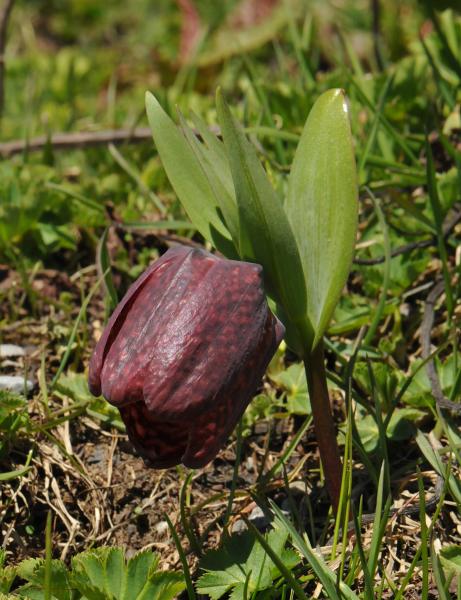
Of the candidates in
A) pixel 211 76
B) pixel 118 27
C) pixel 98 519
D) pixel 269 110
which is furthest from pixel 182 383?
pixel 118 27

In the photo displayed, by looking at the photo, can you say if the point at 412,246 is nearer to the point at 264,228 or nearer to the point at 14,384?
the point at 264,228

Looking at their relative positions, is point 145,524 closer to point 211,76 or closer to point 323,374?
point 323,374

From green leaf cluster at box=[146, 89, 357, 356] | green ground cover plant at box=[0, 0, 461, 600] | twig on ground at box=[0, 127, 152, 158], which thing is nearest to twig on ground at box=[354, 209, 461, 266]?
green ground cover plant at box=[0, 0, 461, 600]

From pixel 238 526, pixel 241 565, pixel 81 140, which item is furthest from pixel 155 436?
pixel 81 140

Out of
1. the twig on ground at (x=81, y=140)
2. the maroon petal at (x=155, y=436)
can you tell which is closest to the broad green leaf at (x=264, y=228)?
the maroon petal at (x=155, y=436)

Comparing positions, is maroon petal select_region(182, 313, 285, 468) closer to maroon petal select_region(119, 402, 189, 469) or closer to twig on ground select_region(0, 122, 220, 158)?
maroon petal select_region(119, 402, 189, 469)
